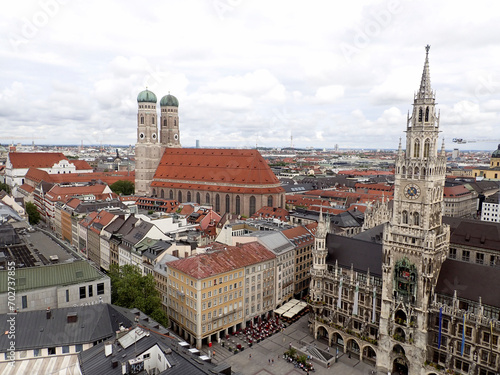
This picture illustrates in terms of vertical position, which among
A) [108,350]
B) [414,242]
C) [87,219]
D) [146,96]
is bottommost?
[108,350]

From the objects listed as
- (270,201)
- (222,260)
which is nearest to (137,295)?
(222,260)

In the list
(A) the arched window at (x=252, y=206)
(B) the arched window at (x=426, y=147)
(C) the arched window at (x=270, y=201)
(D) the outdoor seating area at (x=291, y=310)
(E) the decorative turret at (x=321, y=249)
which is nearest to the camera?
(B) the arched window at (x=426, y=147)

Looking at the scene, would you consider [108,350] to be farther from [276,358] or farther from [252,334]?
[252,334]

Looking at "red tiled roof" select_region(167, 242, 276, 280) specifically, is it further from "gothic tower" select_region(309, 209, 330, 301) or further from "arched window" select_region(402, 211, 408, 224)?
"arched window" select_region(402, 211, 408, 224)

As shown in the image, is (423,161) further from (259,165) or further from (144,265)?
(259,165)

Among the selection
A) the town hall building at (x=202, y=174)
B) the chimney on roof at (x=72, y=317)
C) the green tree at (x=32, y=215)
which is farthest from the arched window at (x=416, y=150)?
the green tree at (x=32, y=215)

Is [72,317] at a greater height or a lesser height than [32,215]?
greater

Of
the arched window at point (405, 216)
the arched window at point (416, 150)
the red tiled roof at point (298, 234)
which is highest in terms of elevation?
the arched window at point (416, 150)

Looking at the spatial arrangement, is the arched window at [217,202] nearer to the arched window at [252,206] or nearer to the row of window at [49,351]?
the arched window at [252,206]

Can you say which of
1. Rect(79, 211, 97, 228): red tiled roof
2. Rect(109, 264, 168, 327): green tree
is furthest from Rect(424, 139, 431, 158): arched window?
Rect(79, 211, 97, 228): red tiled roof
